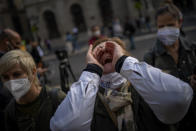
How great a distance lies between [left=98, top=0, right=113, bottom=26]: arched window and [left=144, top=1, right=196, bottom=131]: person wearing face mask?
29448 mm

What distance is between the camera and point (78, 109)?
52.7 inches

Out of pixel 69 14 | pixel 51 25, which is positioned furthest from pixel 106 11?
pixel 51 25

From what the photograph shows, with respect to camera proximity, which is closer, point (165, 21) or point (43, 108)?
point (43, 108)

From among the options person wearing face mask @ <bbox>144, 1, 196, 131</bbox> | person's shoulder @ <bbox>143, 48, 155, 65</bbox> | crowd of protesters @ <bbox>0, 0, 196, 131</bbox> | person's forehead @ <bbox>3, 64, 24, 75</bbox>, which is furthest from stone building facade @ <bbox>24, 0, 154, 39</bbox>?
person's forehead @ <bbox>3, 64, 24, 75</bbox>

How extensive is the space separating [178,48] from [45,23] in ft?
105

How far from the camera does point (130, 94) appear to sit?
178 cm

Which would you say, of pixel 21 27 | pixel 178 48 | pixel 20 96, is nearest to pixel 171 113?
pixel 20 96

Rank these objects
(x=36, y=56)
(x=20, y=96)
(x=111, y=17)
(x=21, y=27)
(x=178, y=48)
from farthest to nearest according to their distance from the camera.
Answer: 1. (x=21, y=27)
2. (x=111, y=17)
3. (x=36, y=56)
4. (x=178, y=48)
5. (x=20, y=96)

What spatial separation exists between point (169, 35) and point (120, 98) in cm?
150

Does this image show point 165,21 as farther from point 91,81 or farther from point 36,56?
point 36,56

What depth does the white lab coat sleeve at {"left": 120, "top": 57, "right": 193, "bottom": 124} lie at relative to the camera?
4.06 feet

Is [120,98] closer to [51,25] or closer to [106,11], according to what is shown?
[106,11]

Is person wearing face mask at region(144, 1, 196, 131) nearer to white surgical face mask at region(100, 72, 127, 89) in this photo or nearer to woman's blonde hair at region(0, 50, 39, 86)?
white surgical face mask at region(100, 72, 127, 89)

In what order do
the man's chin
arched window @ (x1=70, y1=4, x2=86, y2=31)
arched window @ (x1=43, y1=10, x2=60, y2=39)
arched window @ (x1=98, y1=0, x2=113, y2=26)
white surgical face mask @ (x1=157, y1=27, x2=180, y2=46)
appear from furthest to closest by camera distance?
arched window @ (x1=43, y1=10, x2=60, y2=39), arched window @ (x1=70, y1=4, x2=86, y2=31), arched window @ (x1=98, y1=0, x2=113, y2=26), white surgical face mask @ (x1=157, y1=27, x2=180, y2=46), the man's chin
